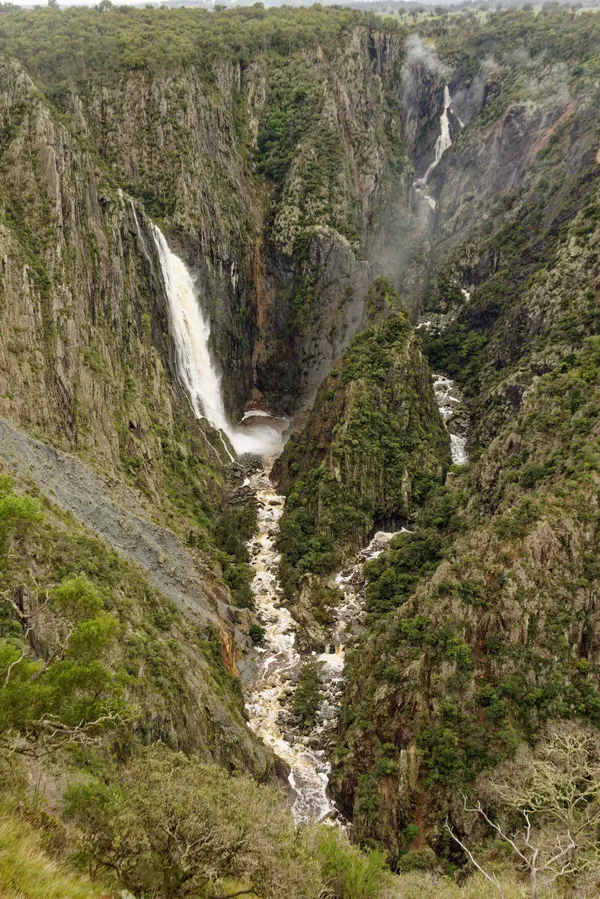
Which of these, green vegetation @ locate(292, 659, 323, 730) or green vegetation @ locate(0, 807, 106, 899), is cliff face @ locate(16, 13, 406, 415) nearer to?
green vegetation @ locate(292, 659, 323, 730)

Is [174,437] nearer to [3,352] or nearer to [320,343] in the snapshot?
[3,352]

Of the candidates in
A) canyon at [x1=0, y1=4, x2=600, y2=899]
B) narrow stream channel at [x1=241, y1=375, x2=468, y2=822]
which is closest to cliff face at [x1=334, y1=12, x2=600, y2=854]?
canyon at [x1=0, y1=4, x2=600, y2=899]

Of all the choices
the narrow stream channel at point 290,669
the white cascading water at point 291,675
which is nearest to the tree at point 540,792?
the narrow stream channel at point 290,669

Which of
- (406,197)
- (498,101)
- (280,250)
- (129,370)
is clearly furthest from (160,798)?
(498,101)

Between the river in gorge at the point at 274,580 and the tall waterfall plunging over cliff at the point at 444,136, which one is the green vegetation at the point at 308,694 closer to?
the river in gorge at the point at 274,580

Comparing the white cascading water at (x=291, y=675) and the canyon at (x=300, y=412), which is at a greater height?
the canyon at (x=300, y=412)

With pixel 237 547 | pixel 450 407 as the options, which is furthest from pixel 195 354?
pixel 450 407

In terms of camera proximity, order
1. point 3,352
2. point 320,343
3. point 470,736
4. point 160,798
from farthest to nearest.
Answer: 1. point 320,343
2. point 3,352
3. point 470,736
4. point 160,798

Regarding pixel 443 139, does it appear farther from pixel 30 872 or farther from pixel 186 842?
pixel 30 872
